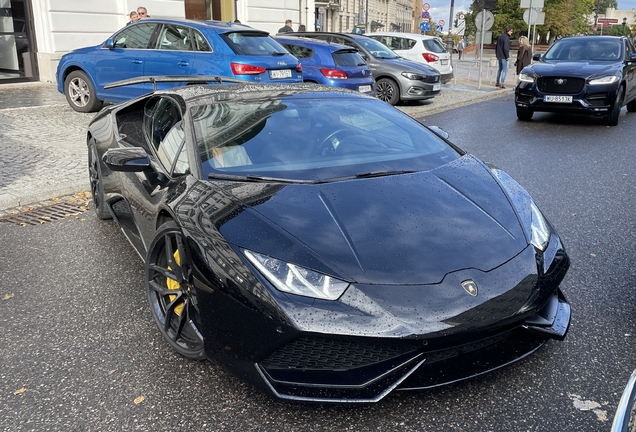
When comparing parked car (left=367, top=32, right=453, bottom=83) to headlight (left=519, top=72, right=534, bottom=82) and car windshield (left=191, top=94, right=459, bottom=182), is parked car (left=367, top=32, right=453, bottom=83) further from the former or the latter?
car windshield (left=191, top=94, right=459, bottom=182)

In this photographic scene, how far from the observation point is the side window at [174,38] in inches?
388

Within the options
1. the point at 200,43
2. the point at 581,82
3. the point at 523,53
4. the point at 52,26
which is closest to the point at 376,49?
the point at 581,82

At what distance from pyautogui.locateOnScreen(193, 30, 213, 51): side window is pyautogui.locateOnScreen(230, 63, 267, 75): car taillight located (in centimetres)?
58

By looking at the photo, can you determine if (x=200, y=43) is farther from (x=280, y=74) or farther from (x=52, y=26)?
(x=52, y=26)

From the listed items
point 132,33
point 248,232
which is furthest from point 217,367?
point 132,33

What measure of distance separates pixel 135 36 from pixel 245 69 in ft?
7.42

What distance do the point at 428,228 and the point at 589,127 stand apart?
10.0 m

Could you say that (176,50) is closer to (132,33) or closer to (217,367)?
(132,33)

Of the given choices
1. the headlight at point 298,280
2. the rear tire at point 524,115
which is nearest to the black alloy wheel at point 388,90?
the rear tire at point 524,115

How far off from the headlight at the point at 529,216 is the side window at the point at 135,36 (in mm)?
8064

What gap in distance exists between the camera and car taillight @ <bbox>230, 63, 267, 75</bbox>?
9.34m

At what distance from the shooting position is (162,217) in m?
3.29

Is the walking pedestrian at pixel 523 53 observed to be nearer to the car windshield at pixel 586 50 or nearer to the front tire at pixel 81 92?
the car windshield at pixel 586 50

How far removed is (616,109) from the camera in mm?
11445
